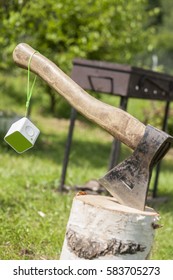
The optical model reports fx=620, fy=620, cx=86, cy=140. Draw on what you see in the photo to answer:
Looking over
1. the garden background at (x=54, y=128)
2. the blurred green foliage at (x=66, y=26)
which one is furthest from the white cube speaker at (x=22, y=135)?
the blurred green foliage at (x=66, y=26)

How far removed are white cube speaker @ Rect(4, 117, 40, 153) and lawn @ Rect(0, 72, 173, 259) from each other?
97 centimetres

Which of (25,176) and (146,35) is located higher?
(146,35)

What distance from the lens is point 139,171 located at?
392 centimetres

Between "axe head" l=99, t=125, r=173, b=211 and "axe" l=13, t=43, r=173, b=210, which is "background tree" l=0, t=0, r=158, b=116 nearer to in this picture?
"axe" l=13, t=43, r=173, b=210

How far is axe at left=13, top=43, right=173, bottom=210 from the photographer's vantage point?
3.80 meters

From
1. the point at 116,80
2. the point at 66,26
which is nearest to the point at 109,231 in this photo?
the point at 116,80

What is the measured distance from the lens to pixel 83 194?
4102 mm

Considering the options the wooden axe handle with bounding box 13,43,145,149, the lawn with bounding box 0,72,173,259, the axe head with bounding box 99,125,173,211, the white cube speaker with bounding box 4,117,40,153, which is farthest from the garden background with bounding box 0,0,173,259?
the wooden axe handle with bounding box 13,43,145,149

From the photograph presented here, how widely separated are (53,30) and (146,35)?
3283 millimetres

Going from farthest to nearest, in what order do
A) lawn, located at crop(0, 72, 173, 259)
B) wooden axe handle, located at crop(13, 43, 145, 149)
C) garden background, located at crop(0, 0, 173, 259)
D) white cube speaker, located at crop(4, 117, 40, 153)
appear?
garden background, located at crop(0, 0, 173, 259), lawn, located at crop(0, 72, 173, 259), white cube speaker, located at crop(4, 117, 40, 153), wooden axe handle, located at crop(13, 43, 145, 149)

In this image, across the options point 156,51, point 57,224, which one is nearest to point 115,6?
point 57,224

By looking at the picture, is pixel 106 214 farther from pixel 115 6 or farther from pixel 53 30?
pixel 115 6

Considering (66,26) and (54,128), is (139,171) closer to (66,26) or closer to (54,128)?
(66,26)
